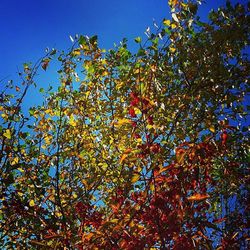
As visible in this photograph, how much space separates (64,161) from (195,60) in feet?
12.6

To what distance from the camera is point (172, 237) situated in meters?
4.14

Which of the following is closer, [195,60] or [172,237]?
[172,237]

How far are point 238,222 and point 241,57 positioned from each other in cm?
412

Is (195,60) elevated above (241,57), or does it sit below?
below

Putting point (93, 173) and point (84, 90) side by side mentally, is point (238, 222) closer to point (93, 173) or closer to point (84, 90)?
point (93, 173)

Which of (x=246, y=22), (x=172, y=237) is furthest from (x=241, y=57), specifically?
(x=172, y=237)

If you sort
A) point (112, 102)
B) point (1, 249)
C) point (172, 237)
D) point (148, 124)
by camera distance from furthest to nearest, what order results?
1. point (112, 102)
2. point (1, 249)
3. point (148, 124)
4. point (172, 237)

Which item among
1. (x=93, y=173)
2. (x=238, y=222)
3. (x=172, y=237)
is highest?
(x=93, y=173)

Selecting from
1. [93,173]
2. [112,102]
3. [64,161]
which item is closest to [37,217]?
[93,173]

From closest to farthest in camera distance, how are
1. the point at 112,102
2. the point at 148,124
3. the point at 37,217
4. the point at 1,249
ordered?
the point at 148,124
the point at 37,217
the point at 1,249
the point at 112,102

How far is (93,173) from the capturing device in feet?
22.1

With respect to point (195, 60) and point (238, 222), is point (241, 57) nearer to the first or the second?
point (195, 60)

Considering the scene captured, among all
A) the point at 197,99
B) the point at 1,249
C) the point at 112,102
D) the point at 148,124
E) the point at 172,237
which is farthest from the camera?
the point at 112,102

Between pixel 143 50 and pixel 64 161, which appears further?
pixel 64 161
